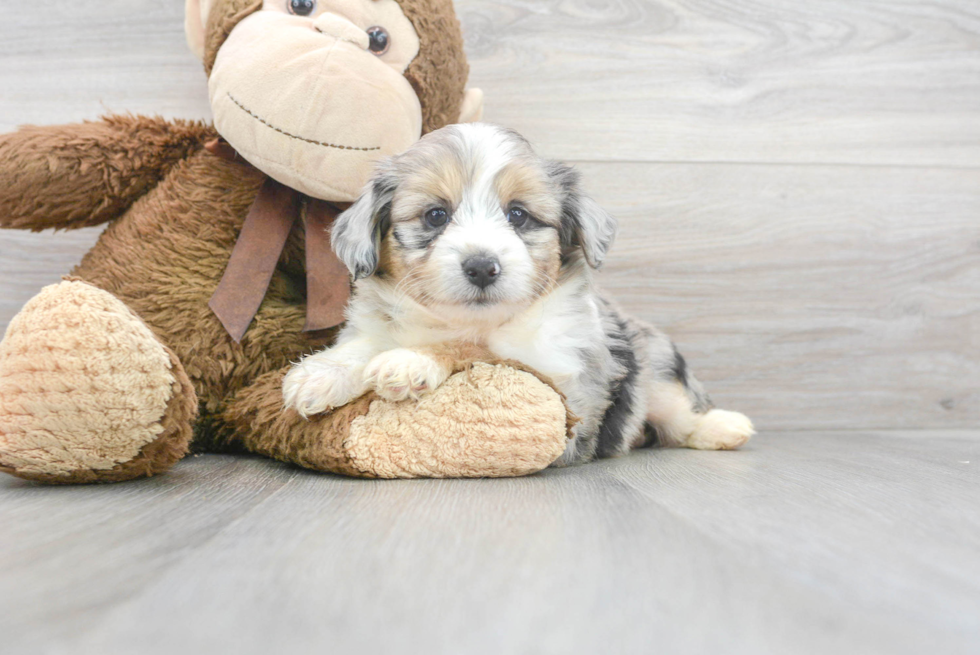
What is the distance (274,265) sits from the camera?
5.81 ft

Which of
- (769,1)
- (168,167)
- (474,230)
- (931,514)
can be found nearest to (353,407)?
(474,230)

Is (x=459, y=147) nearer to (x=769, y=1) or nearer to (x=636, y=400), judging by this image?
(x=636, y=400)

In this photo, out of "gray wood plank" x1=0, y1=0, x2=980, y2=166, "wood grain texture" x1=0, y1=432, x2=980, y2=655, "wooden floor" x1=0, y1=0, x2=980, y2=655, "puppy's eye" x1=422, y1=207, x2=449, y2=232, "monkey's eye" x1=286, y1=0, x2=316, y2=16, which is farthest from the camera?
"gray wood plank" x1=0, y1=0, x2=980, y2=166

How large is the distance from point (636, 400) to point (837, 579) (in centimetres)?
102

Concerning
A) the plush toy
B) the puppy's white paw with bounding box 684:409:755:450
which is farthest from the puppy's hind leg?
the plush toy

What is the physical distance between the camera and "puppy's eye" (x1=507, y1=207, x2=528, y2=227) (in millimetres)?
1559

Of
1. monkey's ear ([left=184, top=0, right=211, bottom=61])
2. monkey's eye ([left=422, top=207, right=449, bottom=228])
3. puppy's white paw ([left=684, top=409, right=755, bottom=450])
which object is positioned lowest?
puppy's white paw ([left=684, top=409, right=755, bottom=450])

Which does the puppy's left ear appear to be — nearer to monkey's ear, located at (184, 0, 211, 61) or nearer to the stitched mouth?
the stitched mouth

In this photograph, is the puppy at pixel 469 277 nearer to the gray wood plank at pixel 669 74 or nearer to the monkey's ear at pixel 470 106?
the monkey's ear at pixel 470 106

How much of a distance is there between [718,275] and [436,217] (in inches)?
49.9

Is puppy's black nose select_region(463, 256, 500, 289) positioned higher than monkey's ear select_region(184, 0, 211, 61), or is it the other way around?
monkey's ear select_region(184, 0, 211, 61)

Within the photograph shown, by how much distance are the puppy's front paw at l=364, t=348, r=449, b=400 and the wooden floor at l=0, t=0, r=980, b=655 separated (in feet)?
0.58

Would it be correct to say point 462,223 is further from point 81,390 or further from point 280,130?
point 81,390

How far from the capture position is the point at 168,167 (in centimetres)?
188
